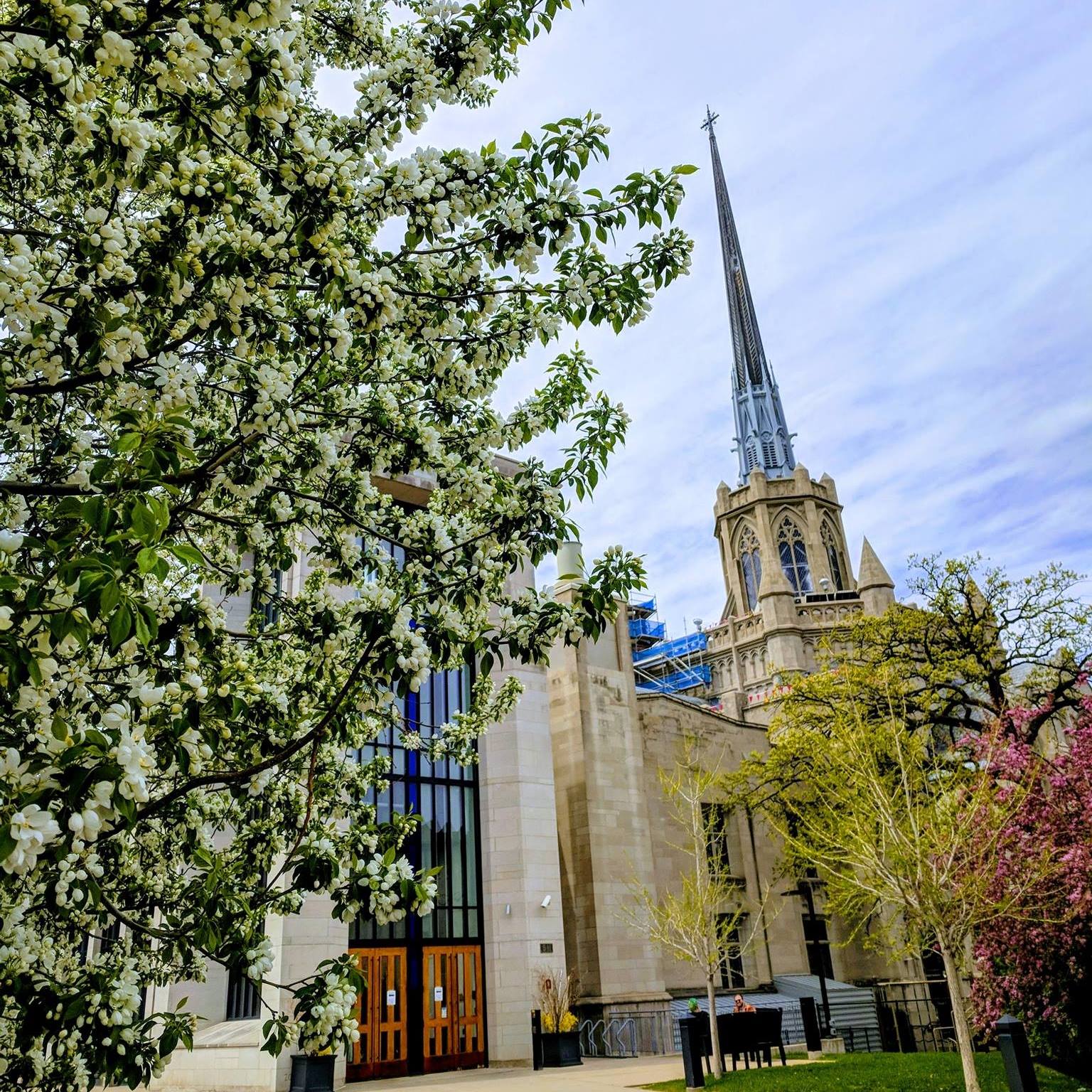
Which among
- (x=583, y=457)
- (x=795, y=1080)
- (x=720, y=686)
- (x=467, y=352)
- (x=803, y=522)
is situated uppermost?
(x=803, y=522)

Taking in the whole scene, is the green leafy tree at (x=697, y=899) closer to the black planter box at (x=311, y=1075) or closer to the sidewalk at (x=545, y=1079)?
the sidewalk at (x=545, y=1079)

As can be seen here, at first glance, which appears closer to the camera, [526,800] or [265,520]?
[265,520]

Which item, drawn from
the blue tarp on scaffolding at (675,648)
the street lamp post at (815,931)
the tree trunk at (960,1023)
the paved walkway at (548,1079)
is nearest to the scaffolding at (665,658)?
the blue tarp on scaffolding at (675,648)

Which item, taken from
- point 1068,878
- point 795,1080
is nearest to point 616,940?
point 795,1080

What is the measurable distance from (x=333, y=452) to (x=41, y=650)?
3095 millimetres

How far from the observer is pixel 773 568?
57.6m

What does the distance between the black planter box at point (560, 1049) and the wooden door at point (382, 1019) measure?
3.26 meters

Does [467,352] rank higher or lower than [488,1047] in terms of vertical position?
higher

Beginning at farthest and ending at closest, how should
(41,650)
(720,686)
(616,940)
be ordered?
(720,686), (616,940), (41,650)

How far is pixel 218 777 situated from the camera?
15.6 ft

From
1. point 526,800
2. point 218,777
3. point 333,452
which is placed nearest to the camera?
point 218,777

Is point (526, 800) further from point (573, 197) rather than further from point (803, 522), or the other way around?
point (803, 522)

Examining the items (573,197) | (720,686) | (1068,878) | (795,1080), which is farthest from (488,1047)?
(720,686)

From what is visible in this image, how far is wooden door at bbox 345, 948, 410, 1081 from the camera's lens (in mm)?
20000
